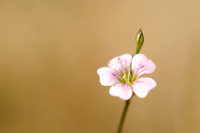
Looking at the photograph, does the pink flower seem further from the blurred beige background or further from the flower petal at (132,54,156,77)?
the blurred beige background

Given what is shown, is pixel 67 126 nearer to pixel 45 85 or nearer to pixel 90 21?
pixel 45 85

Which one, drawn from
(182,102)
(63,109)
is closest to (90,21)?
(63,109)

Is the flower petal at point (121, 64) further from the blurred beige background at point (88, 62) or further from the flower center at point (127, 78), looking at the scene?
the blurred beige background at point (88, 62)

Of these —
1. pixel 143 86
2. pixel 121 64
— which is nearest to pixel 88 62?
pixel 121 64

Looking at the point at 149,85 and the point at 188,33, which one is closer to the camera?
the point at 149,85

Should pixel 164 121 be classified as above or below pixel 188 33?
below

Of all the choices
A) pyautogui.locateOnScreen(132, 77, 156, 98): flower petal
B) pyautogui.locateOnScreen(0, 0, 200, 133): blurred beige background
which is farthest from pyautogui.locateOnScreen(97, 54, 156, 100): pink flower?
pyautogui.locateOnScreen(0, 0, 200, 133): blurred beige background
